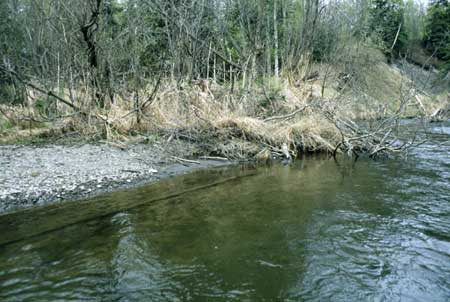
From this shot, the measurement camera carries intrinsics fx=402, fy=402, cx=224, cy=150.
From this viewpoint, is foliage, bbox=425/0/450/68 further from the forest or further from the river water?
the river water

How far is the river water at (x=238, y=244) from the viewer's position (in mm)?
4582

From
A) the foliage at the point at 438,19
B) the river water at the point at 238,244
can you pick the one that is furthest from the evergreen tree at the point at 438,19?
the river water at the point at 238,244

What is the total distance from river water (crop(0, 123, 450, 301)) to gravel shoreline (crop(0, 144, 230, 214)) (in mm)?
526

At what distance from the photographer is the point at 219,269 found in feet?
16.5

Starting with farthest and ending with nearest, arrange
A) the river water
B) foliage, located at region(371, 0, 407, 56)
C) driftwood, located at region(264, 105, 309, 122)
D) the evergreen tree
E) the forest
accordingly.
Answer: the evergreen tree → foliage, located at region(371, 0, 407, 56) → driftwood, located at region(264, 105, 309, 122) → the forest → the river water

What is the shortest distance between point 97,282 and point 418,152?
36.1 ft

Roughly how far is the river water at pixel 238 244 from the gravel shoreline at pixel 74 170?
0.53m

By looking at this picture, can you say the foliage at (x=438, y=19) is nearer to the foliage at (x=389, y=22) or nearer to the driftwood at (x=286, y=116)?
the foliage at (x=389, y=22)

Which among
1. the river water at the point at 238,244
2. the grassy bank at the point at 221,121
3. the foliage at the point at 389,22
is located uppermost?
the foliage at the point at 389,22

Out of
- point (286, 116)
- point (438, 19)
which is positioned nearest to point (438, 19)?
point (438, 19)

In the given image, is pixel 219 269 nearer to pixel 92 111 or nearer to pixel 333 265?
pixel 333 265

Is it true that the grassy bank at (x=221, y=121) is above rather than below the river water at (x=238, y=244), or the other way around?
above

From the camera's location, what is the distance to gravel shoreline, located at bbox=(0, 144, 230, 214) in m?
7.73

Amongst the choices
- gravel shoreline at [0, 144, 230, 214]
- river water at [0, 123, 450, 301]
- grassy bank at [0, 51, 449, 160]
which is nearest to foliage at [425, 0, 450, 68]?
grassy bank at [0, 51, 449, 160]
